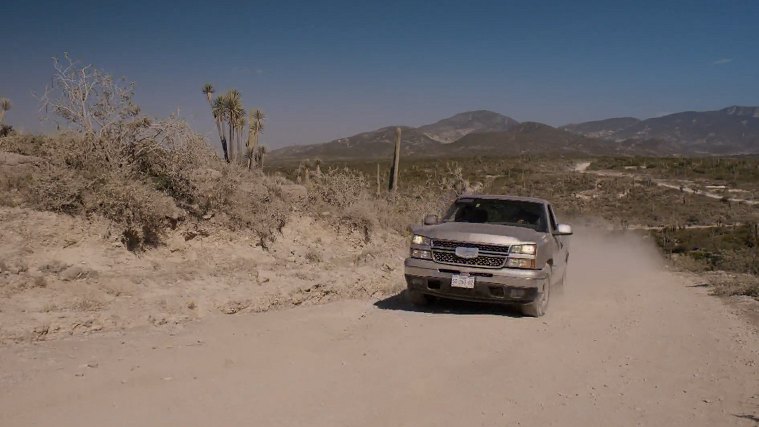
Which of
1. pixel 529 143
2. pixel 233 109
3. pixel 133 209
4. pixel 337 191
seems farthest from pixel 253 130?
pixel 529 143

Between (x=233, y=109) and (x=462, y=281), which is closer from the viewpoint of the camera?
(x=462, y=281)

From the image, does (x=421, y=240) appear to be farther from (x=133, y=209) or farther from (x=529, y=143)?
(x=529, y=143)

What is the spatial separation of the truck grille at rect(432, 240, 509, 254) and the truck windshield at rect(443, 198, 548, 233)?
128cm

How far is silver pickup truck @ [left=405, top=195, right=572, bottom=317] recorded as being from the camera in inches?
326

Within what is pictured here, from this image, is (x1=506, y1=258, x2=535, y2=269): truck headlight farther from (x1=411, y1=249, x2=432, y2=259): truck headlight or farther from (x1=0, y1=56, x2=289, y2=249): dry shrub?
(x1=0, y1=56, x2=289, y2=249): dry shrub

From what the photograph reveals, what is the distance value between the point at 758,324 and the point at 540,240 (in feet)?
11.9

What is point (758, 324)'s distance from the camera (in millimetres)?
9164

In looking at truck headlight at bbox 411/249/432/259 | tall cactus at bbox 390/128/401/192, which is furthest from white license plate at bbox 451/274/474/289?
tall cactus at bbox 390/128/401/192

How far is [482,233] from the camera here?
8.52 metres

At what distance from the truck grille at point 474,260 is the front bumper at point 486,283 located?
7 centimetres

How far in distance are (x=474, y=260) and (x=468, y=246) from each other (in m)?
0.21

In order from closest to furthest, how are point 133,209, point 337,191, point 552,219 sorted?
1. point 133,209
2. point 552,219
3. point 337,191

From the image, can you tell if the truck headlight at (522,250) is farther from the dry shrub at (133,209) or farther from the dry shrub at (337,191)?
the dry shrub at (337,191)

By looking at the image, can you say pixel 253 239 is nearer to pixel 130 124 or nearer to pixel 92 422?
pixel 130 124
